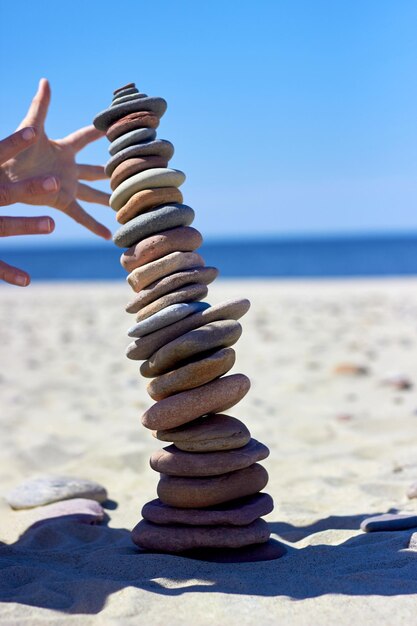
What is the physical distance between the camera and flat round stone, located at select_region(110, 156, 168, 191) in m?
3.25

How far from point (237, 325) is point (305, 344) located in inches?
222

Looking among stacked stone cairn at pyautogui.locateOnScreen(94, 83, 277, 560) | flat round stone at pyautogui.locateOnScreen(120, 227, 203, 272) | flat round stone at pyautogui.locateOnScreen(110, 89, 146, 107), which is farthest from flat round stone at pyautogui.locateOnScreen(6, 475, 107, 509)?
flat round stone at pyautogui.locateOnScreen(110, 89, 146, 107)

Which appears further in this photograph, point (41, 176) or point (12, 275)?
point (41, 176)

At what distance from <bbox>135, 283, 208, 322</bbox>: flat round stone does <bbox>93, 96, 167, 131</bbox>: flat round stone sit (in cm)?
80

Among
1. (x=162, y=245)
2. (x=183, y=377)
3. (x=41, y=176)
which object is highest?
(x=41, y=176)

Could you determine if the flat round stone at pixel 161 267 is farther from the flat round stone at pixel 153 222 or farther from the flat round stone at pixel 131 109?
the flat round stone at pixel 131 109

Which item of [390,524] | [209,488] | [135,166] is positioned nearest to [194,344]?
[209,488]

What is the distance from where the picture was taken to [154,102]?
10.9ft

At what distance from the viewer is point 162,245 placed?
315 centimetres

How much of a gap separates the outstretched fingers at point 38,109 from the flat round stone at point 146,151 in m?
0.51

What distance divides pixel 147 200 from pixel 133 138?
0.28m

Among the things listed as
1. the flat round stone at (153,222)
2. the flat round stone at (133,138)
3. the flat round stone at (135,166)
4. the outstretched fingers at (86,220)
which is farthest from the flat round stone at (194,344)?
the outstretched fingers at (86,220)

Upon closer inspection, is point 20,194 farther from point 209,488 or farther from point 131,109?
point 209,488

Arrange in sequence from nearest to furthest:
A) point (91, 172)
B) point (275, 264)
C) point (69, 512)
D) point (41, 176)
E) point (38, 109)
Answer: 1. point (41, 176)
2. point (38, 109)
3. point (69, 512)
4. point (91, 172)
5. point (275, 264)
